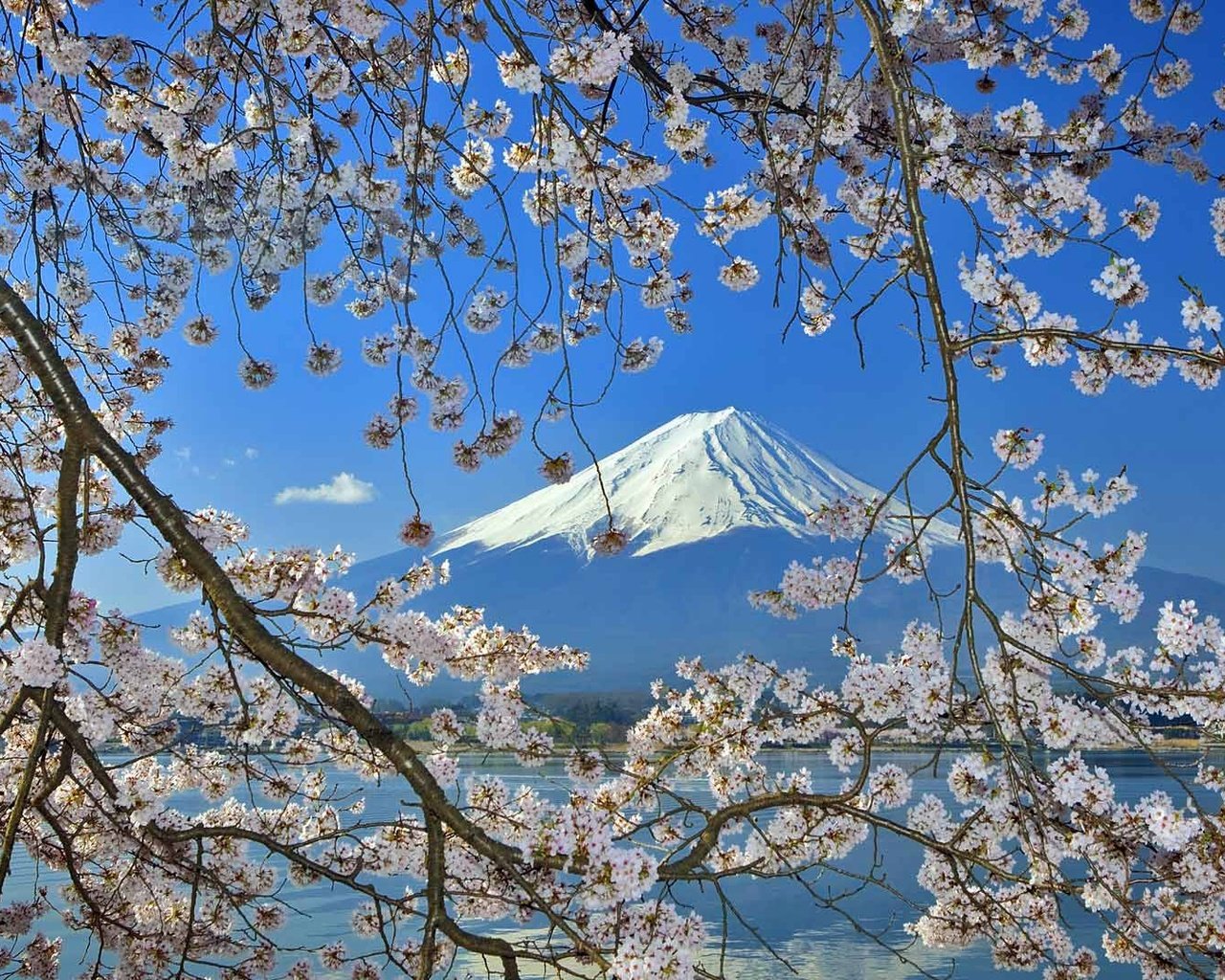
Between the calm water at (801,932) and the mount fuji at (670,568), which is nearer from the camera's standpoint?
the calm water at (801,932)

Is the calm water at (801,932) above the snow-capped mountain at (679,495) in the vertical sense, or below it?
below

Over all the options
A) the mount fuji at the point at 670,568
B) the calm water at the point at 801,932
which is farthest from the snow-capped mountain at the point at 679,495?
the calm water at the point at 801,932

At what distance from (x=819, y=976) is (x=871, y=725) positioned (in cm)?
1349

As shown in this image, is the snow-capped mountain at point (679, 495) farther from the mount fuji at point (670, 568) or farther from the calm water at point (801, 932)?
the calm water at point (801, 932)

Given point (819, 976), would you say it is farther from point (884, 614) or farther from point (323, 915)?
point (884, 614)

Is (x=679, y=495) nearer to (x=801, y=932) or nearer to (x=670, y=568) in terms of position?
(x=670, y=568)

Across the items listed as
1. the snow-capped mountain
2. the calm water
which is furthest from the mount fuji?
the calm water

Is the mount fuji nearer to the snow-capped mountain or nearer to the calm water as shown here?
the snow-capped mountain

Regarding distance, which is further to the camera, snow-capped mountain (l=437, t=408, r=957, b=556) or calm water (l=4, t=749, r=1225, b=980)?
snow-capped mountain (l=437, t=408, r=957, b=556)

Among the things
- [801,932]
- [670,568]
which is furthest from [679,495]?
[801,932]

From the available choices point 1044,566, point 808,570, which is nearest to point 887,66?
point 1044,566

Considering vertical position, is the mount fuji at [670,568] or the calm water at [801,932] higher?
the mount fuji at [670,568]

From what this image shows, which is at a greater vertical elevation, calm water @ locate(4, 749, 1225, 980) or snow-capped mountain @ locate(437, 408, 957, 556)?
snow-capped mountain @ locate(437, 408, 957, 556)

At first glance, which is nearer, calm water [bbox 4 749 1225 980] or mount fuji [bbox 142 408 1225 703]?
calm water [bbox 4 749 1225 980]
